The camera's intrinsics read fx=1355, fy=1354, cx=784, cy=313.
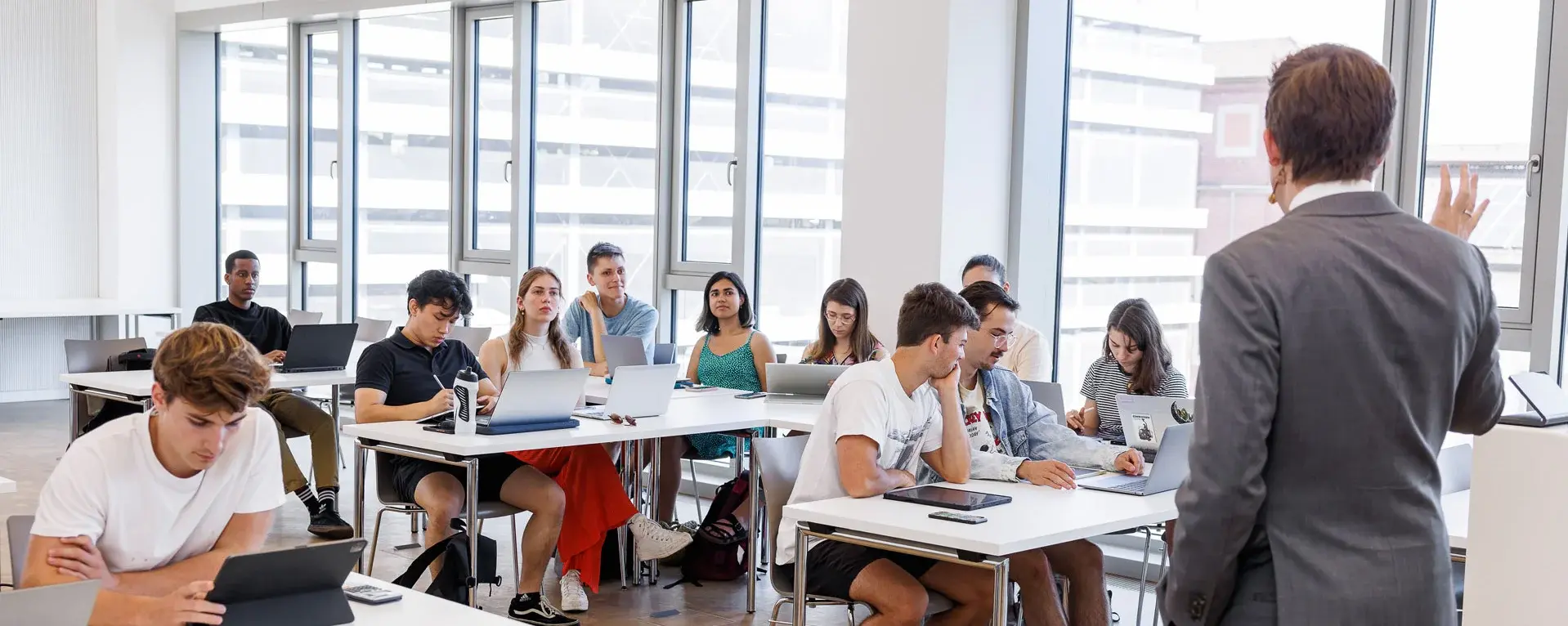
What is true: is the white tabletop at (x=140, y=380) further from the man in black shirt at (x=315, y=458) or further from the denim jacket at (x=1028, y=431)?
the denim jacket at (x=1028, y=431)

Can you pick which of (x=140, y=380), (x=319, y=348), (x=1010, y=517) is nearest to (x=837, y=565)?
(x=1010, y=517)

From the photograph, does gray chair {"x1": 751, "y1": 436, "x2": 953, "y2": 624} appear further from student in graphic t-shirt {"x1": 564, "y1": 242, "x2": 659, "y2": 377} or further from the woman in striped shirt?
student in graphic t-shirt {"x1": 564, "y1": 242, "x2": 659, "y2": 377}

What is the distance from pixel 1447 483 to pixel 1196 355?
2.45 meters

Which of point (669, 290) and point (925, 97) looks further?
point (669, 290)

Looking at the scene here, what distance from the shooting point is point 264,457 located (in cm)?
270

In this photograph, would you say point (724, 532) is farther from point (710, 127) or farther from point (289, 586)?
point (289, 586)

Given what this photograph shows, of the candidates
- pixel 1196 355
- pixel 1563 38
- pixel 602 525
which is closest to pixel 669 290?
pixel 602 525

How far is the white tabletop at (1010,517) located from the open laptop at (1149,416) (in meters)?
0.31

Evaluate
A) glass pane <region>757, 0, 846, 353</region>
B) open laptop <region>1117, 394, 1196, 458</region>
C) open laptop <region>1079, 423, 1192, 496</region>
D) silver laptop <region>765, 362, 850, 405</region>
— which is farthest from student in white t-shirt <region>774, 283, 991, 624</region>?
glass pane <region>757, 0, 846, 353</region>

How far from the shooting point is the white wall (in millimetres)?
5984

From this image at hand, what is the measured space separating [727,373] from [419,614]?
3.74m

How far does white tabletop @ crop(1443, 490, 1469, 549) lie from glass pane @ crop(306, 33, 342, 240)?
7.94 m

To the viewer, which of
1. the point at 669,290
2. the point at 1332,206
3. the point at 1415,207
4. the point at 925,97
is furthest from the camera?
the point at 669,290

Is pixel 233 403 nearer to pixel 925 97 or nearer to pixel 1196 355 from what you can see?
pixel 1196 355
